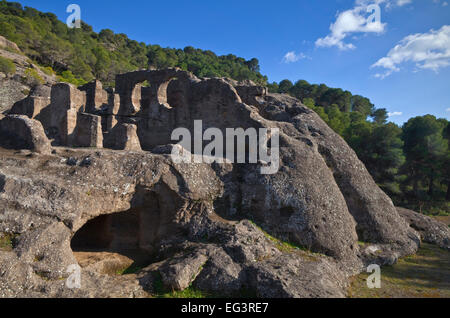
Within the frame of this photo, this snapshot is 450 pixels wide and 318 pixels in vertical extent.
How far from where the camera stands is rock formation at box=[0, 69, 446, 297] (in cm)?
709

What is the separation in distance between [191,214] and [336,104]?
51.6 meters

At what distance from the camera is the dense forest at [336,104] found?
2666 cm

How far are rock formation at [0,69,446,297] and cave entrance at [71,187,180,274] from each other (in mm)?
36

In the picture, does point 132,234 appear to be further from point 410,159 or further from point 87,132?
point 410,159

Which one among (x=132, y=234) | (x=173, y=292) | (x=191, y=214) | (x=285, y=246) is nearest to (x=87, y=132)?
(x=132, y=234)

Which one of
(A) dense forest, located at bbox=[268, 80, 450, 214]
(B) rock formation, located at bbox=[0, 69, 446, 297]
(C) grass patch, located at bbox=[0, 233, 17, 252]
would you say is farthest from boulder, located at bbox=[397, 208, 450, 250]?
(C) grass patch, located at bbox=[0, 233, 17, 252]

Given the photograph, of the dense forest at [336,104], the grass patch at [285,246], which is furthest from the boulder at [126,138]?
the dense forest at [336,104]

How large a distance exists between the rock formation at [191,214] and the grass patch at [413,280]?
0.47m

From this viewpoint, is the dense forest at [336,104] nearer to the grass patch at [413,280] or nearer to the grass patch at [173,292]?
the grass patch at [413,280]

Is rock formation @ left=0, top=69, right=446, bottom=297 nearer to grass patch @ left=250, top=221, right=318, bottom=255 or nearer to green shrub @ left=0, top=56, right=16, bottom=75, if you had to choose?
grass patch @ left=250, top=221, right=318, bottom=255

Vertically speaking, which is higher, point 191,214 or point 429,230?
point 191,214

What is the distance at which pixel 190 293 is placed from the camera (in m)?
7.31

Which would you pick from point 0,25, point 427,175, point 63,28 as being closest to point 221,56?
point 63,28

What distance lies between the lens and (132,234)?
1018 cm
